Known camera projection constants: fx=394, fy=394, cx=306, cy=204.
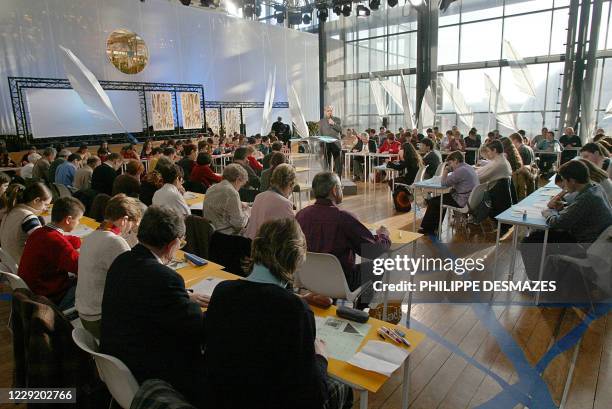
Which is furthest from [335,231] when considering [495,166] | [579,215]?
[495,166]

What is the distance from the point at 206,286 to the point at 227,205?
1.61 m

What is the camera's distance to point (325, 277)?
2688 mm

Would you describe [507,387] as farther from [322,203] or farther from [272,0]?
[272,0]

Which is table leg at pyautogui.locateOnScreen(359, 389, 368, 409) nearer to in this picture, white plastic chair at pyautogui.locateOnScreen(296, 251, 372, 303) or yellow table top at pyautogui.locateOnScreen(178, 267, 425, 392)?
yellow table top at pyautogui.locateOnScreen(178, 267, 425, 392)

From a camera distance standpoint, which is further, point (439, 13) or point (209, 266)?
point (439, 13)

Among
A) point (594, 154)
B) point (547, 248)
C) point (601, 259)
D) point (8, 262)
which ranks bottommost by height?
point (547, 248)

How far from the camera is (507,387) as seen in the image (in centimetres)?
258

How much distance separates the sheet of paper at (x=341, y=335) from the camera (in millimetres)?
1716

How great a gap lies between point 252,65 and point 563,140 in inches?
427

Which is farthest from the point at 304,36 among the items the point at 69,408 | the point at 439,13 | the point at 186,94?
the point at 69,408

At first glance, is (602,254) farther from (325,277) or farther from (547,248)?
(325,277)

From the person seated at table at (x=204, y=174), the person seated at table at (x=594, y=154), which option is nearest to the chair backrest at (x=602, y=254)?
the person seated at table at (x=594, y=154)

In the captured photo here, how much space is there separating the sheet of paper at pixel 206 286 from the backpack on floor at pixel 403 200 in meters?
5.36

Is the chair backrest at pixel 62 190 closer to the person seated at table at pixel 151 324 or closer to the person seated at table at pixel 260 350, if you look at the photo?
the person seated at table at pixel 151 324
